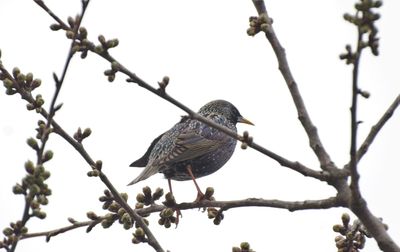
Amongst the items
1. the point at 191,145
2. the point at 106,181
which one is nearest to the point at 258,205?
the point at 106,181

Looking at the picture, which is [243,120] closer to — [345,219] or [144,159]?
[144,159]

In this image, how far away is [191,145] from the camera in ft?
24.5

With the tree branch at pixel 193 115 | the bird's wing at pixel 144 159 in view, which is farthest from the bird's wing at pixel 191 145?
the tree branch at pixel 193 115

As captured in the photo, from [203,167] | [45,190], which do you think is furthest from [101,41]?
[203,167]

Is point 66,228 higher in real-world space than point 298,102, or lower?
lower

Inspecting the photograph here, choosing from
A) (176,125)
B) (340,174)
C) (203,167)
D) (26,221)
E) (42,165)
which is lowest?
(26,221)

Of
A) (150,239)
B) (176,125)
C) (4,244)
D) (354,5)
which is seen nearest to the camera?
(354,5)

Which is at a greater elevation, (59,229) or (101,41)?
(101,41)

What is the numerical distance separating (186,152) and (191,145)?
148 mm

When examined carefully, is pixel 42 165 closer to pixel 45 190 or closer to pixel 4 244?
pixel 45 190

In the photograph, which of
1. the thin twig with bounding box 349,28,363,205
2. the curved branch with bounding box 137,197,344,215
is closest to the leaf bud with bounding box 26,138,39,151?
the curved branch with bounding box 137,197,344,215

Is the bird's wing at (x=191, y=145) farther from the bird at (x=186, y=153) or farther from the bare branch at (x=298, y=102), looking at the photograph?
→ the bare branch at (x=298, y=102)

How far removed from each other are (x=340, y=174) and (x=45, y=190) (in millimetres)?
1397

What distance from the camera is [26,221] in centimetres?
282
